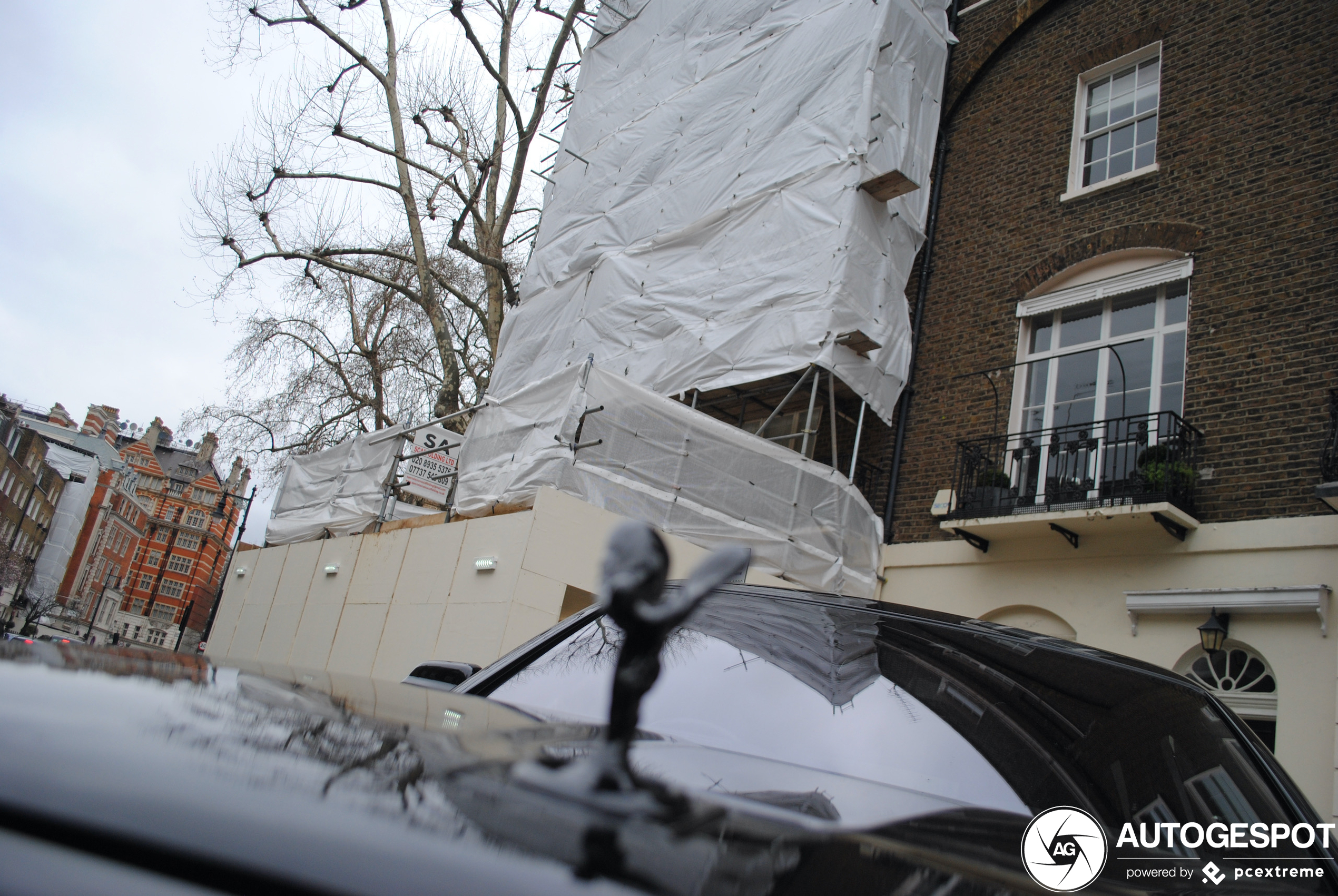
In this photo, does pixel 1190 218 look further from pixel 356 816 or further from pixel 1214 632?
pixel 356 816

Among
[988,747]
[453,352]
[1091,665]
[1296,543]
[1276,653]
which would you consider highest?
[453,352]

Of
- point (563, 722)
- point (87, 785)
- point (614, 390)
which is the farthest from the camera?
point (614, 390)

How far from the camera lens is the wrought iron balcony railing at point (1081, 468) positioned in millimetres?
8688

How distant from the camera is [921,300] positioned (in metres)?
12.2

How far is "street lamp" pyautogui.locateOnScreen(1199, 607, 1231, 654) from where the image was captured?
8.05 m

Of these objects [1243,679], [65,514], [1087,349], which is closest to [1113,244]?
[1087,349]

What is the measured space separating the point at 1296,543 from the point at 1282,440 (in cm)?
108

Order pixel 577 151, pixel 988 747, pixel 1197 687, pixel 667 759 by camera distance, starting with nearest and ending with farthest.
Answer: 1. pixel 667 759
2. pixel 988 747
3. pixel 1197 687
4. pixel 577 151

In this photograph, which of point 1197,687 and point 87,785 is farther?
point 1197,687

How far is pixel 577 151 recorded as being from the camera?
1673cm

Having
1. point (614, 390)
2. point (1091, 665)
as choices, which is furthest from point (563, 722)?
point (614, 390)

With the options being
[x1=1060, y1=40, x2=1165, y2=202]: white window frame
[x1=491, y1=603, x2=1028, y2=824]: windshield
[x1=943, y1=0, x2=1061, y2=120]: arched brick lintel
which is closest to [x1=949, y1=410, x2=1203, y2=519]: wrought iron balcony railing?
[x1=1060, y1=40, x2=1165, y2=202]: white window frame

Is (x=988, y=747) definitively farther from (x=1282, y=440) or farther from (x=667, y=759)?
(x=1282, y=440)

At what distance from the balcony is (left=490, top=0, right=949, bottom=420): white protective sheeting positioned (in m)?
1.59
